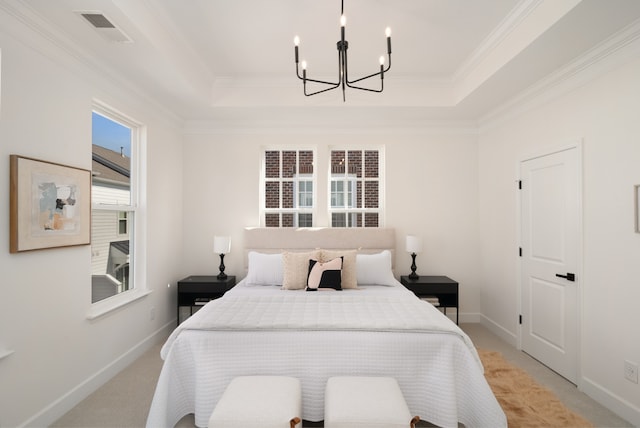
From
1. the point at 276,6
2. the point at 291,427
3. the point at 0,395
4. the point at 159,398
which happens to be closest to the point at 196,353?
the point at 159,398

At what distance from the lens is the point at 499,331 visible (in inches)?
154

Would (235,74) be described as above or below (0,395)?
above

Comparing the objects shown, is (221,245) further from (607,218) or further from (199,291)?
(607,218)

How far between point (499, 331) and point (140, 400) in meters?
3.84

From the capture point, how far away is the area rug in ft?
7.32

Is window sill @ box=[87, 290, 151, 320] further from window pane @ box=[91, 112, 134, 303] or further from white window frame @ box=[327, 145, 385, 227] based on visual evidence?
white window frame @ box=[327, 145, 385, 227]

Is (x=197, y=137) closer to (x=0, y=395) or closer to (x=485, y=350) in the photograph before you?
(x=0, y=395)

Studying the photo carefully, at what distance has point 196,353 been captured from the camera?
2.19 meters

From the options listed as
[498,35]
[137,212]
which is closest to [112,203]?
Result: [137,212]

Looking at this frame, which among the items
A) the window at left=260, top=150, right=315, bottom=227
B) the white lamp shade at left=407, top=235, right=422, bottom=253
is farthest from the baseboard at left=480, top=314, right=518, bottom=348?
the window at left=260, top=150, right=315, bottom=227

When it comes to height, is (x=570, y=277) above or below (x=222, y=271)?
above

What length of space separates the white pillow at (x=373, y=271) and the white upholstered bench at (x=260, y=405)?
1.93 m

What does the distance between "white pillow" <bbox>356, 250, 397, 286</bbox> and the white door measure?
1432 millimetres

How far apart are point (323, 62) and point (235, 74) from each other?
1.05m
